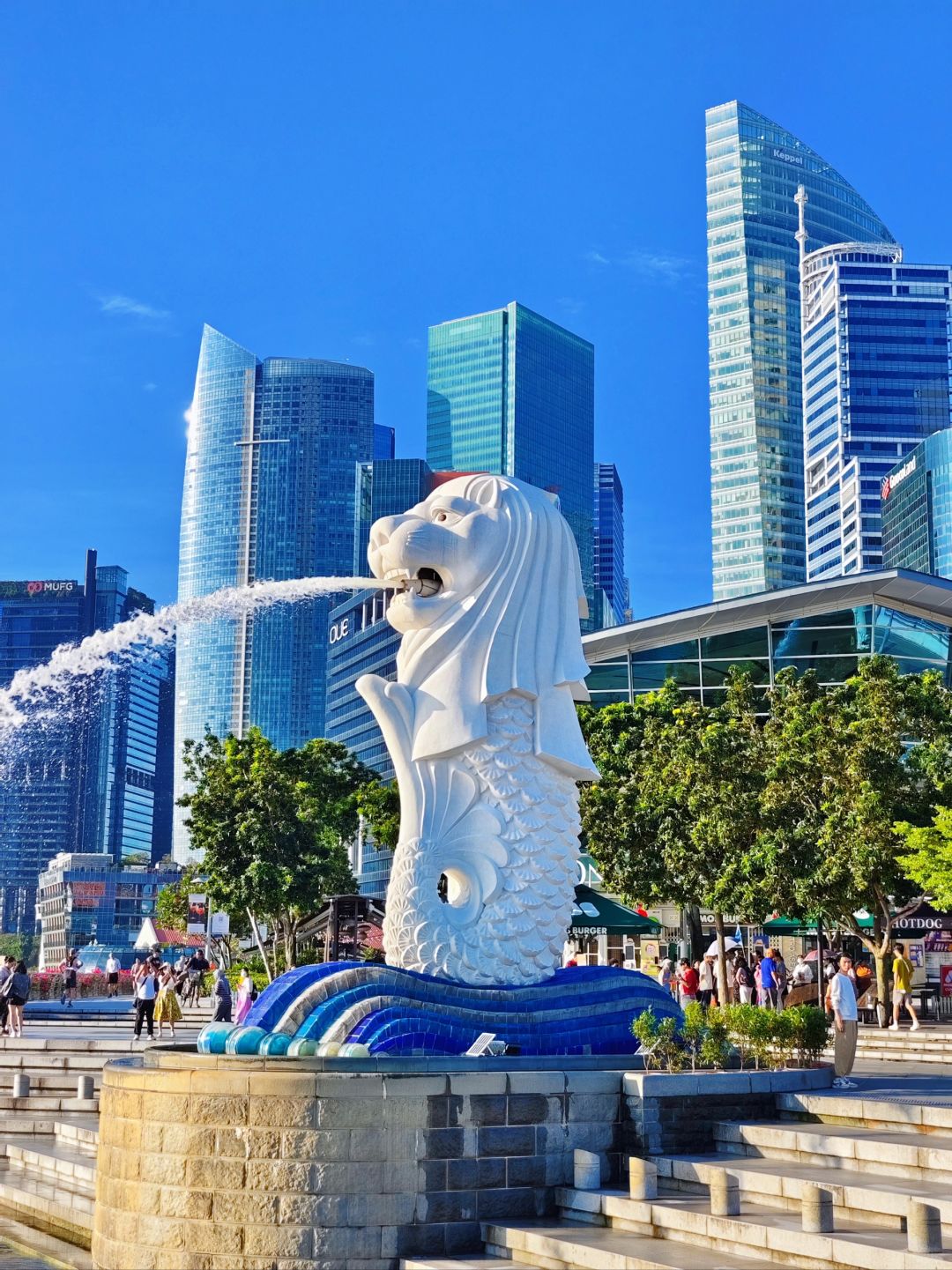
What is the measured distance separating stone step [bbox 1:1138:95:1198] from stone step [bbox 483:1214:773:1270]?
6.34 m

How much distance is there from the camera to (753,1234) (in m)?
10.9

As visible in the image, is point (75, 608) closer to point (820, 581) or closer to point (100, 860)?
point (100, 860)

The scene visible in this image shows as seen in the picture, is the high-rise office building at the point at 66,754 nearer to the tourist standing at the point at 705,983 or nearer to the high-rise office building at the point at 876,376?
the high-rise office building at the point at 876,376

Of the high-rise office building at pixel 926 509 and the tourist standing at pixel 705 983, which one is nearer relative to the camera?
the tourist standing at pixel 705 983

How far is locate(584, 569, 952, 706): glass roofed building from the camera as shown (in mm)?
48781

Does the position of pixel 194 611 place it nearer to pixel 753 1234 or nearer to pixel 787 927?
pixel 753 1234

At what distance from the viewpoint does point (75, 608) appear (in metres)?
192

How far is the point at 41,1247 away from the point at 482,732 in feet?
23.2

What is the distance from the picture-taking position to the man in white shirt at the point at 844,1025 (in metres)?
17.4

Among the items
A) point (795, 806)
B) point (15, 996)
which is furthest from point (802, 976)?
point (15, 996)

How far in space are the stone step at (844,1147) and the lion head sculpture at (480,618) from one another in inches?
214

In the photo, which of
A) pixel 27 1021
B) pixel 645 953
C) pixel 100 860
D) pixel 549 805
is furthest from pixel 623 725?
pixel 100 860

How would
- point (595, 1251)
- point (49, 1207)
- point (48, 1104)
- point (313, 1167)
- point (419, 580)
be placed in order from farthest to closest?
1. point (48, 1104)
2. point (419, 580)
3. point (49, 1207)
4. point (313, 1167)
5. point (595, 1251)

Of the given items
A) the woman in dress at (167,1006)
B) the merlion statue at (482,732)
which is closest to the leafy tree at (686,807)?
the woman in dress at (167,1006)
